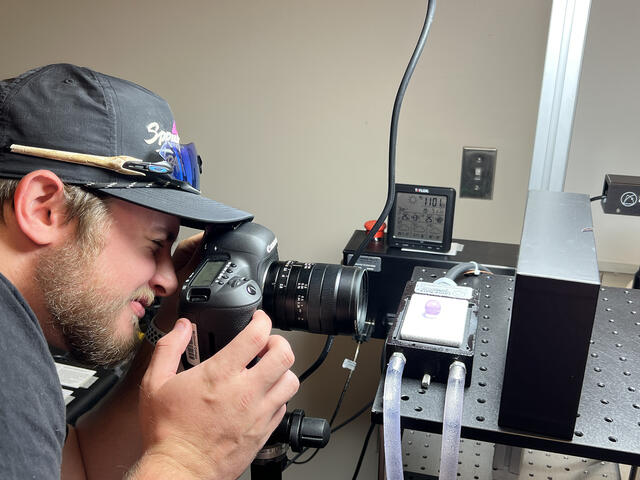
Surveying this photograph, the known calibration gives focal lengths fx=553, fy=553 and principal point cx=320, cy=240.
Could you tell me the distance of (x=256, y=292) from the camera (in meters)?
0.72

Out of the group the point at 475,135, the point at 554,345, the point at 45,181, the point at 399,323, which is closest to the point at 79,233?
the point at 45,181

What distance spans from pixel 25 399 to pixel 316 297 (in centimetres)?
38

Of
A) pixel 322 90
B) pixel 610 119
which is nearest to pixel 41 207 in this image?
pixel 322 90

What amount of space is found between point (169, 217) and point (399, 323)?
1.23ft

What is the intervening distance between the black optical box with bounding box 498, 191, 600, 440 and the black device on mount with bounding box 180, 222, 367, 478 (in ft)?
0.98

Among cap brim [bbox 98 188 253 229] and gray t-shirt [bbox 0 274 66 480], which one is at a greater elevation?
cap brim [bbox 98 188 253 229]

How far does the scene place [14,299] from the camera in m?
0.57

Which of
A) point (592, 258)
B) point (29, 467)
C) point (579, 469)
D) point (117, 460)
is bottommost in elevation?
point (117, 460)

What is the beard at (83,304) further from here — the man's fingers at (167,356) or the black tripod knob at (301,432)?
the black tripod knob at (301,432)

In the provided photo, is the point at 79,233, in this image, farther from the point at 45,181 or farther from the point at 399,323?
the point at 399,323

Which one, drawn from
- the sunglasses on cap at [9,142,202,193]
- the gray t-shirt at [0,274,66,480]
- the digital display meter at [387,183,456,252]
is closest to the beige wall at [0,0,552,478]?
the digital display meter at [387,183,456,252]

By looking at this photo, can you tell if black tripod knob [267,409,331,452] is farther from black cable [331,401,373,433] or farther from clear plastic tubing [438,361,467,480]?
black cable [331,401,373,433]

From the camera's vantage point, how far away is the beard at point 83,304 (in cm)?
69

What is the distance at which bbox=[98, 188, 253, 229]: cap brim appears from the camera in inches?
27.1
